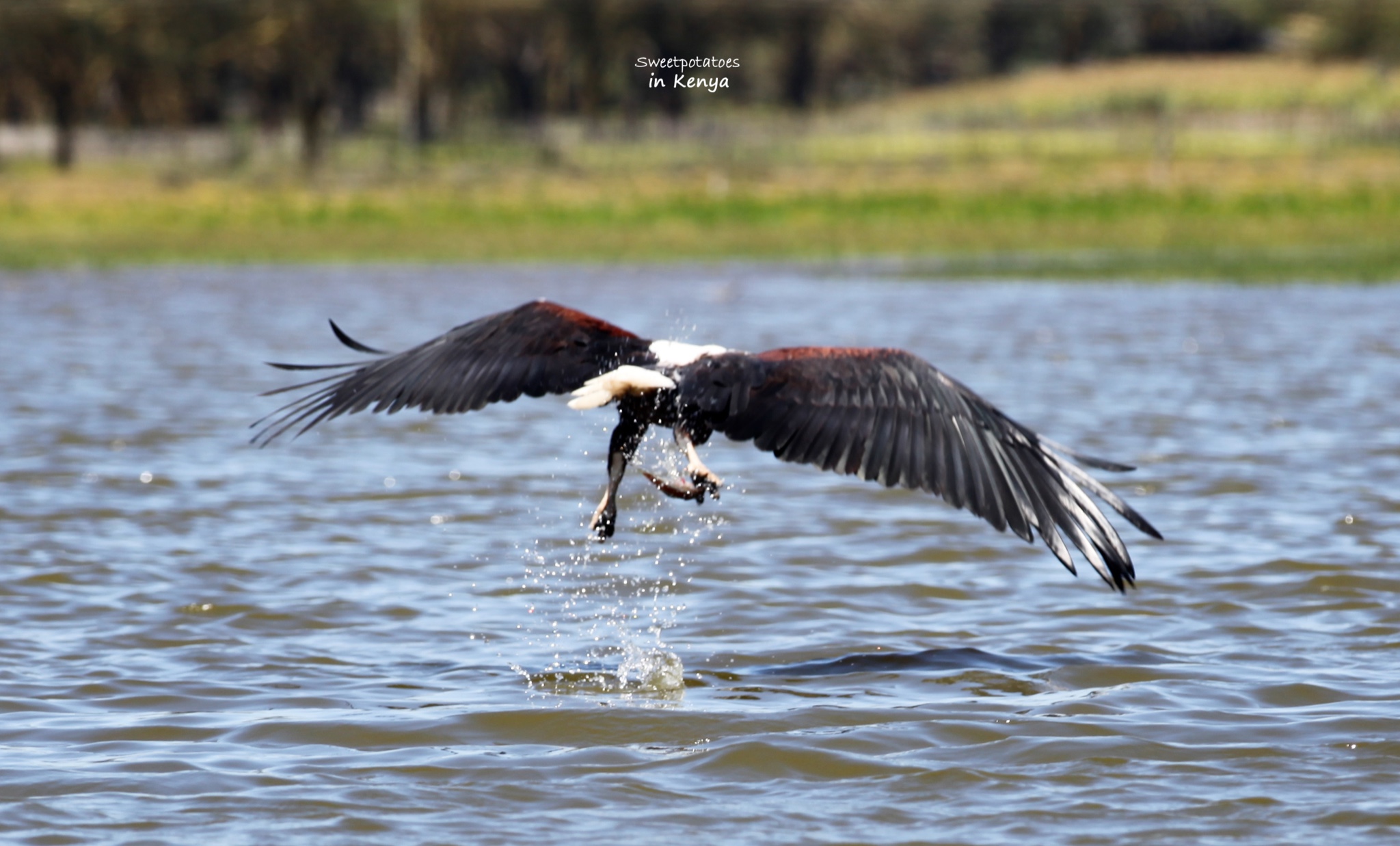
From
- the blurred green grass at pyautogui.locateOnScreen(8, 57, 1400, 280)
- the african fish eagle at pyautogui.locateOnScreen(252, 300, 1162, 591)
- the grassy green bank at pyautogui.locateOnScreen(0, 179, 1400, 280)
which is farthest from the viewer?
the blurred green grass at pyautogui.locateOnScreen(8, 57, 1400, 280)

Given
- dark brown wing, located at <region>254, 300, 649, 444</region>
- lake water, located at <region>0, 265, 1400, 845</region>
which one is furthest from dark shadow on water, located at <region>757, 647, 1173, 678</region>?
dark brown wing, located at <region>254, 300, 649, 444</region>

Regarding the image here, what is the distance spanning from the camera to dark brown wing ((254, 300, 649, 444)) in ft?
20.6

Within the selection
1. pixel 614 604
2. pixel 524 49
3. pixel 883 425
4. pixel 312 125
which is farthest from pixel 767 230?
pixel 524 49

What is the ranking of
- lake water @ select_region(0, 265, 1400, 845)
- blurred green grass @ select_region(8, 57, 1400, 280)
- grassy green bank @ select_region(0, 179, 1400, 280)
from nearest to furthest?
lake water @ select_region(0, 265, 1400, 845)
grassy green bank @ select_region(0, 179, 1400, 280)
blurred green grass @ select_region(8, 57, 1400, 280)

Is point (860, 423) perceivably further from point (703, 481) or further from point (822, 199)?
point (822, 199)

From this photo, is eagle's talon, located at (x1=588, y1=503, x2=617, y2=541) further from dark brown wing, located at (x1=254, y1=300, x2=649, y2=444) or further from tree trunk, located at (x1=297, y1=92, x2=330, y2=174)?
tree trunk, located at (x1=297, y1=92, x2=330, y2=174)

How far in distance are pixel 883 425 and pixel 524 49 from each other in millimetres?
52663

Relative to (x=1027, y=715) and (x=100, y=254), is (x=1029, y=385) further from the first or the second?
(x=100, y=254)

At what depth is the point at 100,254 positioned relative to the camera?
87.5 feet

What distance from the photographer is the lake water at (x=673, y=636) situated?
206 inches

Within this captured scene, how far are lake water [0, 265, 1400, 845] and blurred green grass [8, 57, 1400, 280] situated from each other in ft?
39.2

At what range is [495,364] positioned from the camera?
6.35 metres

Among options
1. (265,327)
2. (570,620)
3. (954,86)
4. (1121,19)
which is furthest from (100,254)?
(1121,19)

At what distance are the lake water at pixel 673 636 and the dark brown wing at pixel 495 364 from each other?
0.96 m
